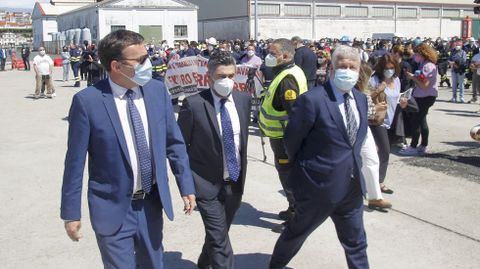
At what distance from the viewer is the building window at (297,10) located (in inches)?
2260

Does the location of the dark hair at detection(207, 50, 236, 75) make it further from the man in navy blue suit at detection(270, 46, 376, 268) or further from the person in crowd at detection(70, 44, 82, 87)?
the person in crowd at detection(70, 44, 82, 87)

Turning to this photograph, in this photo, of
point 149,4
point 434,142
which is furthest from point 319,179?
Result: point 149,4

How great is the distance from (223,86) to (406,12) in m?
65.8

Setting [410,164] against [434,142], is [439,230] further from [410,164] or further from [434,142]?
[434,142]

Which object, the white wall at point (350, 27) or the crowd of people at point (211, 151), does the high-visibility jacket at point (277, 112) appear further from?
the white wall at point (350, 27)

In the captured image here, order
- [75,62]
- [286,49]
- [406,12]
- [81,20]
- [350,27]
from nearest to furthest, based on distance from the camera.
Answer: [286,49] → [75,62] → [81,20] → [350,27] → [406,12]

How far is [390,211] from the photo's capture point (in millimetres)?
5926

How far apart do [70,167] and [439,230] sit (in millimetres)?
3886

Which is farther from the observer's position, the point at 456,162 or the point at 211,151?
the point at 456,162

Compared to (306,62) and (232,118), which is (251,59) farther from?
(232,118)

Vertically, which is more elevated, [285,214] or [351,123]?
[351,123]

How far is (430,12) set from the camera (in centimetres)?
6650

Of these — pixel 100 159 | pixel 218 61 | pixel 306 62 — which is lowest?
pixel 100 159

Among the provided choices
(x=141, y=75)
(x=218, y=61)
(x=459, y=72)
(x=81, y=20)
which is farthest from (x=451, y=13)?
(x=141, y=75)
